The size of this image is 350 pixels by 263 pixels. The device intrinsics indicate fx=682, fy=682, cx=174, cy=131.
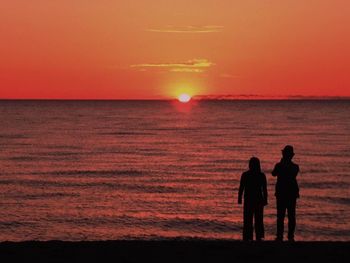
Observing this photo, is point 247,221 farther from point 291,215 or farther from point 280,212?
point 291,215

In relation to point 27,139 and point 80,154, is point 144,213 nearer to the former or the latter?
point 80,154

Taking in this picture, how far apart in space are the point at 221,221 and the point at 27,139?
5654cm

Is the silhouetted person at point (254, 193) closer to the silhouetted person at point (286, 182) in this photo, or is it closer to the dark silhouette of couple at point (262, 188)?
the dark silhouette of couple at point (262, 188)

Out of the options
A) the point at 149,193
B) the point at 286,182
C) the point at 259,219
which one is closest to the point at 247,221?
the point at 259,219

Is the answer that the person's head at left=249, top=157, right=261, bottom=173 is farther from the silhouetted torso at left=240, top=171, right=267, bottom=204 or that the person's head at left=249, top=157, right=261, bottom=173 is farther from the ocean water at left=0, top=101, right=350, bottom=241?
the ocean water at left=0, top=101, right=350, bottom=241

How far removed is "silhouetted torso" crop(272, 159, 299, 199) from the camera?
45.4 feet
